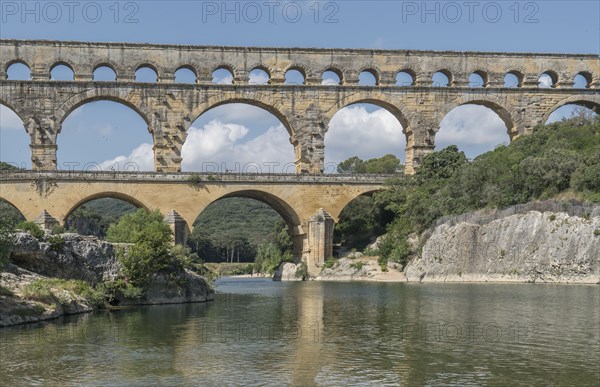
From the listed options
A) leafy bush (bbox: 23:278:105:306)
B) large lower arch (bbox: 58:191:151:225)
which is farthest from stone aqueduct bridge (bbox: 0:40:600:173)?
leafy bush (bbox: 23:278:105:306)

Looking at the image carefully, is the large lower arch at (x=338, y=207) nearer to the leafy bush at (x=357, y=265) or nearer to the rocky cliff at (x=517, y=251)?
the leafy bush at (x=357, y=265)

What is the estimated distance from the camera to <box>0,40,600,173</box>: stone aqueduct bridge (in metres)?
52.5

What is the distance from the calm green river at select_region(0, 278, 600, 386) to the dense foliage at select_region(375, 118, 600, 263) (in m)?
14.7

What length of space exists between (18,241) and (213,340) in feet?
33.0

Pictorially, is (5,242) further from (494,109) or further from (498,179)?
(494,109)

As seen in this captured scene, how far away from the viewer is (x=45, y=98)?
52375mm

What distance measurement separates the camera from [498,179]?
151 feet

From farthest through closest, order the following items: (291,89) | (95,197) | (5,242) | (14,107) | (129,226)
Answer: (291,89) < (14,107) < (95,197) < (129,226) < (5,242)

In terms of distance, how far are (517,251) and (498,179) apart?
6.19 m

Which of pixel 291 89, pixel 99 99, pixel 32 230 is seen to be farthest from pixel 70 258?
pixel 291 89

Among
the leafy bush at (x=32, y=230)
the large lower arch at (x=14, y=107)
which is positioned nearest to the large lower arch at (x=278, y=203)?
the large lower arch at (x=14, y=107)

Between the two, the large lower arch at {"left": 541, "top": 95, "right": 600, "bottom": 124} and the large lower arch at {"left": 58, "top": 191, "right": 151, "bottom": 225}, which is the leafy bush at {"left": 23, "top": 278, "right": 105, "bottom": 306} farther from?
the large lower arch at {"left": 541, "top": 95, "right": 600, "bottom": 124}

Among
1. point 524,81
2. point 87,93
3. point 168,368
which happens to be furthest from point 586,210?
point 87,93

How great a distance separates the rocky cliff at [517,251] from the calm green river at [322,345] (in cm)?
978
